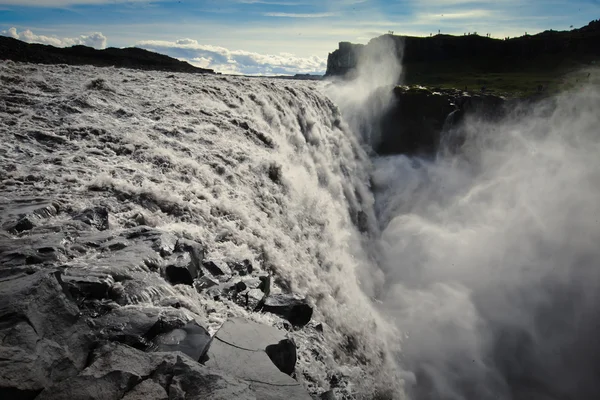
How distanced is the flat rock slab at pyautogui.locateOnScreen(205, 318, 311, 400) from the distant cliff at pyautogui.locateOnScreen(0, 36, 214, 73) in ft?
68.6

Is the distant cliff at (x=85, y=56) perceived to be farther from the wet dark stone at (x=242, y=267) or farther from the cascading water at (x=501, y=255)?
the cascading water at (x=501, y=255)

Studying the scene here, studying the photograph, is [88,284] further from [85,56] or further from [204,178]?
[85,56]

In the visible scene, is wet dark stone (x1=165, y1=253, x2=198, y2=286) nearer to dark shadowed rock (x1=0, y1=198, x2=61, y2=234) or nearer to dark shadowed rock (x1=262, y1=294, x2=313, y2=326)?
dark shadowed rock (x1=262, y1=294, x2=313, y2=326)

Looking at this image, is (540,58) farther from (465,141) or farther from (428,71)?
(465,141)

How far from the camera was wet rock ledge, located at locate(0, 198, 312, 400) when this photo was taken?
148 inches

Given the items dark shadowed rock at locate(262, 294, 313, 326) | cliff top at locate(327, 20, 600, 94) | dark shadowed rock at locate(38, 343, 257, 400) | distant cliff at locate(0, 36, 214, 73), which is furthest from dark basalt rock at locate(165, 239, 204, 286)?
cliff top at locate(327, 20, 600, 94)

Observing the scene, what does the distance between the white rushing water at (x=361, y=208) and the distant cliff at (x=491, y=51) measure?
58584 mm

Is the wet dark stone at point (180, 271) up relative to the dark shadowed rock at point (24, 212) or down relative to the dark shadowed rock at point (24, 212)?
down

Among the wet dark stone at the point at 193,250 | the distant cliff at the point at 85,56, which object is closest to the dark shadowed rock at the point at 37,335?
the wet dark stone at the point at 193,250

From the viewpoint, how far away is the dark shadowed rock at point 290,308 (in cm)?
704

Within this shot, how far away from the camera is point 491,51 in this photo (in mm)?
92562

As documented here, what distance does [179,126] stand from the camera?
13672 millimetres

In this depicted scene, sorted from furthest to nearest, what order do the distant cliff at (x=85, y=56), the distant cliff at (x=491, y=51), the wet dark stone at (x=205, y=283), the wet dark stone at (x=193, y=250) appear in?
1. the distant cliff at (x=491, y=51)
2. the distant cliff at (x=85, y=56)
3. the wet dark stone at (x=193, y=250)
4. the wet dark stone at (x=205, y=283)

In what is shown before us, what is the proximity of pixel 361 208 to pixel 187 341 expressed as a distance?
2350cm
